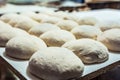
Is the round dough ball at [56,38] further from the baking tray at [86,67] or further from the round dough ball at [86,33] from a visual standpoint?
the baking tray at [86,67]

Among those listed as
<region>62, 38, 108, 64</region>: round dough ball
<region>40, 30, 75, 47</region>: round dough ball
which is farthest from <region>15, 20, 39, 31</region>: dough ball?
<region>62, 38, 108, 64</region>: round dough ball

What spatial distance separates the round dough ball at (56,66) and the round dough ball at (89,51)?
0.30 ft

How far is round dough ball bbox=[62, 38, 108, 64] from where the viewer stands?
86cm

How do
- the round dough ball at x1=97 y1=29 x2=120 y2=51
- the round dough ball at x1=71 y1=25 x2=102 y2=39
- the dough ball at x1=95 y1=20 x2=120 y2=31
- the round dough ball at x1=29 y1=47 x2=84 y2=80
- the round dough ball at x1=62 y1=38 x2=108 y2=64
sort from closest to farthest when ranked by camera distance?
the round dough ball at x1=29 y1=47 x2=84 y2=80 < the round dough ball at x1=62 y1=38 x2=108 y2=64 < the round dough ball at x1=97 y1=29 x2=120 y2=51 < the round dough ball at x1=71 y1=25 x2=102 y2=39 < the dough ball at x1=95 y1=20 x2=120 y2=31

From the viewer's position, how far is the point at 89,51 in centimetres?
87

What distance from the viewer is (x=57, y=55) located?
78 centimetres

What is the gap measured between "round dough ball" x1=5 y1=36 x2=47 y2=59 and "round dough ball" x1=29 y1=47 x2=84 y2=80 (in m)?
0.12

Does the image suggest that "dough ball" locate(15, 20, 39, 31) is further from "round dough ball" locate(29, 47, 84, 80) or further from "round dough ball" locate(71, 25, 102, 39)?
"round dough ball" locate(29, 47, 84, 80)

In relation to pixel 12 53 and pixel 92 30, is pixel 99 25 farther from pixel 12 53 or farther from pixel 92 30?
pixel 12 53

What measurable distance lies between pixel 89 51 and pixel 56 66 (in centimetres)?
21

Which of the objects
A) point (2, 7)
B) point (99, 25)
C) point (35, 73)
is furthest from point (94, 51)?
point (2, 7)

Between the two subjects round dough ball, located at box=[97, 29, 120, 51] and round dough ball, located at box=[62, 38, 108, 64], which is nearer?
round dough ball, located at box=[62, 38, 108, 64]

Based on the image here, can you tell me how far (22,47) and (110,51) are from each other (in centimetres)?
46

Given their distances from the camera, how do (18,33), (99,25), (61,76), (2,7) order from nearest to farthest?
(61,76), (18,33), (99,25), (2,7)
